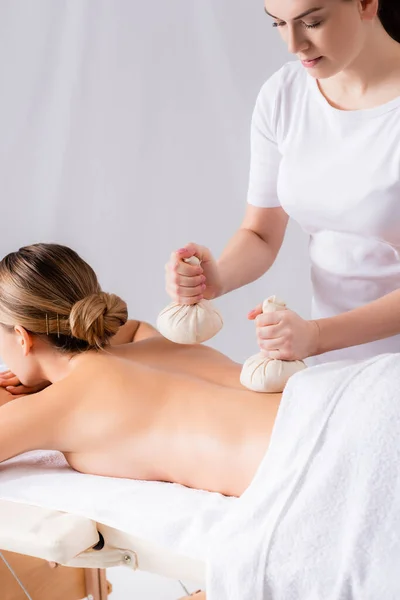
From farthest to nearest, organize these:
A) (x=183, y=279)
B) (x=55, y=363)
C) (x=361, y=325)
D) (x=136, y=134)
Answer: (x=136, y=134), (x=55, y=363), (x=183, y=279), (x=361, y=325)

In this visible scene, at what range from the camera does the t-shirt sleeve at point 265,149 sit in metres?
1.89

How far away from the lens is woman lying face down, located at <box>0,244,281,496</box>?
1.65 m

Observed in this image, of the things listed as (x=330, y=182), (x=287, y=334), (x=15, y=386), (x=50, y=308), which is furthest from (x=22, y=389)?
(x=330, y=182)

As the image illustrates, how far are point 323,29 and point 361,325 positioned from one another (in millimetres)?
529

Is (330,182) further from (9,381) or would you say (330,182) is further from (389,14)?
(9,381)

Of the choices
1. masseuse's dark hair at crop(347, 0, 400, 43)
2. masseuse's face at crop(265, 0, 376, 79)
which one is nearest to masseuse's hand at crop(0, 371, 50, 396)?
masseuse's face at crop(265, 0, 376, 79)

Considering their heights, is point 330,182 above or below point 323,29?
below

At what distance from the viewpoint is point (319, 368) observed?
5.22ft

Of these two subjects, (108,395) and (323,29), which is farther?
(108,395)

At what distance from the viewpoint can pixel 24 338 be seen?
6.07 feet

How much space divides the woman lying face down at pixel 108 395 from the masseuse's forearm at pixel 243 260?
0.17 metres

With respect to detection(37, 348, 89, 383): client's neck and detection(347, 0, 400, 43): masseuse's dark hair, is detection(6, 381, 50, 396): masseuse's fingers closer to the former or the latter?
detection(37, 348, 89, 383): client's neck

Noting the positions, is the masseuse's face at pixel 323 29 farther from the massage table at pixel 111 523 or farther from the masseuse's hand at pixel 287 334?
the massage table at pixel 111 523

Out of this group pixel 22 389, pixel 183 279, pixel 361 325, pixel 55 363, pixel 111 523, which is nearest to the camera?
pixel 111 523
